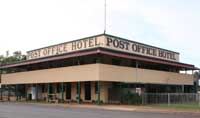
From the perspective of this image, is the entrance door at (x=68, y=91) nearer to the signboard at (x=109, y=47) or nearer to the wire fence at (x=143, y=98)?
the signboard at (x=109, y=47)

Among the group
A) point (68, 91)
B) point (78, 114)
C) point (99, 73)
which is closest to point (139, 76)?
point (99, 73)

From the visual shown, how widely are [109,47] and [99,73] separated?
4.98 meters

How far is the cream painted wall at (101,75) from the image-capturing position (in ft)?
119

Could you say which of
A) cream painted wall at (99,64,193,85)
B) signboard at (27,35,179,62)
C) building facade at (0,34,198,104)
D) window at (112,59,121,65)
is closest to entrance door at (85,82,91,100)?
building facade at (0,34,198,104)

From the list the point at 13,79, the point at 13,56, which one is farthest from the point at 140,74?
the point at 13,56

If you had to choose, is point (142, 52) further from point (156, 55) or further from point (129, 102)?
point (129, 102)

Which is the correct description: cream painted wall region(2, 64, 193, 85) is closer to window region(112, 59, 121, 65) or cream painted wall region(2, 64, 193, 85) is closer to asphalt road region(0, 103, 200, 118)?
window region(112, 59, 121, 65)

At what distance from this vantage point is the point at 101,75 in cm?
3553

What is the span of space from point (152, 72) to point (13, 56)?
130ft

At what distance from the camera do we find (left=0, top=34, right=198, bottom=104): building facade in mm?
37000

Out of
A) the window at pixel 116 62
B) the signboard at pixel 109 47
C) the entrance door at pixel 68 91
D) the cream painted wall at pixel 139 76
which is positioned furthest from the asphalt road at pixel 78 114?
the entrance door at pixel 68 91

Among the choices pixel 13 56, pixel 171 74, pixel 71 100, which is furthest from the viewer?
pixel 13 56

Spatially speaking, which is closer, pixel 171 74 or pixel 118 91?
pixel 118 91

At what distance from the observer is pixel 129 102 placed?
120ft
